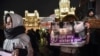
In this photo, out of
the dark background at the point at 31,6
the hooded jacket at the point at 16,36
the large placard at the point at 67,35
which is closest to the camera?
the large placard at the point at 67,35

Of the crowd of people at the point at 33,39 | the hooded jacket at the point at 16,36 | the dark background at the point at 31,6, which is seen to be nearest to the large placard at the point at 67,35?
the crowd of people at the point at 33,39

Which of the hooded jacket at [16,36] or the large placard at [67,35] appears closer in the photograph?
the large placard at [67,35]

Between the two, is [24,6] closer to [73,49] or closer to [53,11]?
[53,11]

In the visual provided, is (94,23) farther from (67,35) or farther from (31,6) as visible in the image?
(31,6)

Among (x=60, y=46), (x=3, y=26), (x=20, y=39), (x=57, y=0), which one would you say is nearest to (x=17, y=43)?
(x=20, y=39)

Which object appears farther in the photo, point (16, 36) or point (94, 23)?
point (16, 36)

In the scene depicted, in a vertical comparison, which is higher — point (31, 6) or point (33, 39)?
point (31, 6)

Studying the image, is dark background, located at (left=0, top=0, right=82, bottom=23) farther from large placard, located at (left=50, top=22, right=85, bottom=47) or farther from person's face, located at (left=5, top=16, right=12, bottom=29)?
large placard, located at (left=50, top=22, right=85, bottom=47)

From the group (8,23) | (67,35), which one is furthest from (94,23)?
(8,23)

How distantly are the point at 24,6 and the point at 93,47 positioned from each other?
63cm

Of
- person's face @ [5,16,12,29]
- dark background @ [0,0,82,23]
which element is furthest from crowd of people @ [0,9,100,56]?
dark background @ [0,0,82,23]

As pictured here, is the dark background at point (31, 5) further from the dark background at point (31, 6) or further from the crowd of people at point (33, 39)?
the crowd of people at point (33, 39)

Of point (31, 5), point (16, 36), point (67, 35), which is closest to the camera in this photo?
point (67, 35)

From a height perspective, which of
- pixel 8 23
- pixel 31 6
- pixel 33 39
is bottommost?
pixel 33 39
